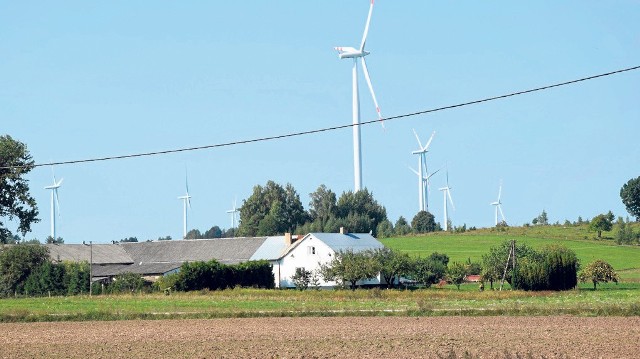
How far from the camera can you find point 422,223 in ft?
532

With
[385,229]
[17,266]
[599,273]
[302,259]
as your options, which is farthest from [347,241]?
[385,229]

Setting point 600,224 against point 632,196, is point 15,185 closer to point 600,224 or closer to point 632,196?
point 600,224

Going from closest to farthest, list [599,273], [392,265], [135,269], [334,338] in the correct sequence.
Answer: [334,338]
[599,273]
[392,265]
[135,269]

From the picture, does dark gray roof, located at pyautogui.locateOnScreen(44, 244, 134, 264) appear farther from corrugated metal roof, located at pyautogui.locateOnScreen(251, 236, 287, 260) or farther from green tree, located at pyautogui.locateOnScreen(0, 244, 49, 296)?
corrugated metal roof, located at pyautogui.locateOnScreen(251, 236, 287, 260)

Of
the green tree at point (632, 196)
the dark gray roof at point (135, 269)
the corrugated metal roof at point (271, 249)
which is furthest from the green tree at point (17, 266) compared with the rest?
the green tree at point (632, 196)

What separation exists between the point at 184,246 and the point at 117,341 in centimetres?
7825

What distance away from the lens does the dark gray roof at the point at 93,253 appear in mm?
108875

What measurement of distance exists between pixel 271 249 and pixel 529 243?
1179 inches

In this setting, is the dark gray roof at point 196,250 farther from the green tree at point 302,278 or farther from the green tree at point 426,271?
the green tree at point 426,271

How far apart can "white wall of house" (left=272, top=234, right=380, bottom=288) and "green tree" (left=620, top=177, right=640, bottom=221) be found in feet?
299

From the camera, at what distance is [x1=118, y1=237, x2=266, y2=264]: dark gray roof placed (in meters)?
107

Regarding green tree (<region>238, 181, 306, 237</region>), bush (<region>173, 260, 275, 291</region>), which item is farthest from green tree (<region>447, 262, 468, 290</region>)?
green tree (<region>238, 181, 306, 237</region>)

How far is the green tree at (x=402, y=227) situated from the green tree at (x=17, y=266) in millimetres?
70463

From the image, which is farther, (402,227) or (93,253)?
(402,227)
